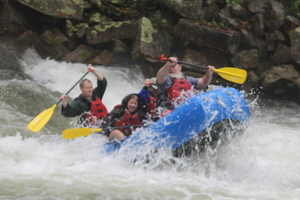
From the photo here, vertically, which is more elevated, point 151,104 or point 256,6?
point 256,6

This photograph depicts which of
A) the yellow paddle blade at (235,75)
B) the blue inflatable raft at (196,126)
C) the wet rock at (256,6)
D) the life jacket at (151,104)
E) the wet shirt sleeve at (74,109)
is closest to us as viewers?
the blue inflatable raft at (196,126)

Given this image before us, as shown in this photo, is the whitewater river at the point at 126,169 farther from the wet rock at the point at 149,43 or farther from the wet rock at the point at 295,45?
the wet rock at the point at 149,43

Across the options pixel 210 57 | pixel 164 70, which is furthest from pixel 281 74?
pixel 164 70

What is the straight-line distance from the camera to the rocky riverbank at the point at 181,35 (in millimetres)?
7949

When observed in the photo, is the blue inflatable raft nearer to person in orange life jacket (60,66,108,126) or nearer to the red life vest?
the red life vest

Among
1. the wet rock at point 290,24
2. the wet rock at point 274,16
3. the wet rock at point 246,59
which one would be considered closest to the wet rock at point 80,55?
the wet rock at point 246,59

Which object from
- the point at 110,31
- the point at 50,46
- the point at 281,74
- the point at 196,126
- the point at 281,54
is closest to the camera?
the point at 196,126

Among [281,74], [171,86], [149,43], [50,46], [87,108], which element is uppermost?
[50,46]

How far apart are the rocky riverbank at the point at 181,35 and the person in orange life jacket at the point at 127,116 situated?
371 centimetres

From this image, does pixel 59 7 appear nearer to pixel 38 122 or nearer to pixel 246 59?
pixel 246 59

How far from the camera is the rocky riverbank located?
795 cm

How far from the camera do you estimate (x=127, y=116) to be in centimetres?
430

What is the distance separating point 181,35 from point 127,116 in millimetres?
4316

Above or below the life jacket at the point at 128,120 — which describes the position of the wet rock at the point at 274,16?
above
